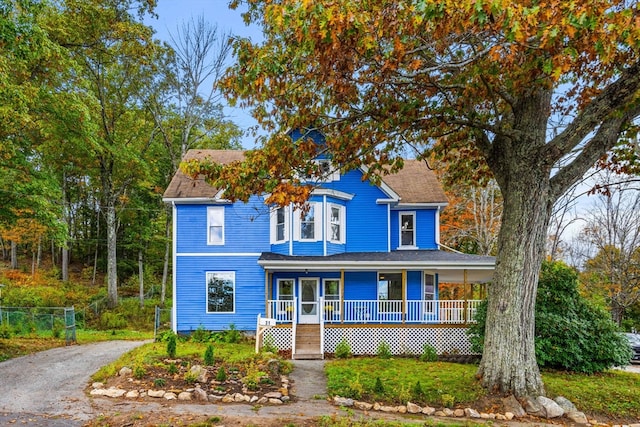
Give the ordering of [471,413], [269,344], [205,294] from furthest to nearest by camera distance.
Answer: [205,294], [269,344], [471,413]

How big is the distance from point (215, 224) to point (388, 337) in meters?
7.63

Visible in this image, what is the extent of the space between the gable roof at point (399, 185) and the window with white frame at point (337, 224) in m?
2.35

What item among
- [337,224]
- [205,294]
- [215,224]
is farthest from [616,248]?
[205,294]

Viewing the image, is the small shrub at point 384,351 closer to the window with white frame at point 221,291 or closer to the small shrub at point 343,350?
the small shrub at point 343,350

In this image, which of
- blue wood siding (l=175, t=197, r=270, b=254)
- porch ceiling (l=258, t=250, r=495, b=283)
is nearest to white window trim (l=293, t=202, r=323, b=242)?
porch ceiling (l=258, t=250, r=495, b=283)

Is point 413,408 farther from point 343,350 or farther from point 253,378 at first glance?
point 343,350

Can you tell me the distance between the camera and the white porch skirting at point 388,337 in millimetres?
14523

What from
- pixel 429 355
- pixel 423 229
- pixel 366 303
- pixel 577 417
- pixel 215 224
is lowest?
pixel 429 355

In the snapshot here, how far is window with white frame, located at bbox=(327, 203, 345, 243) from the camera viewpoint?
1683cm

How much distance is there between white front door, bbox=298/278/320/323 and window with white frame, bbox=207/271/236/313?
257cm

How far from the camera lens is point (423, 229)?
18.4m

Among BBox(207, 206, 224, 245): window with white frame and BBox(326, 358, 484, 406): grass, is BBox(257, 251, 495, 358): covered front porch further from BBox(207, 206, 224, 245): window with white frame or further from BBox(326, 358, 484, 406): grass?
BBox(326, 358, 484, 406): grass

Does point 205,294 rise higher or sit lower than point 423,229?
lower

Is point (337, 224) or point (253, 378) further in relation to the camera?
point (337, 224)
